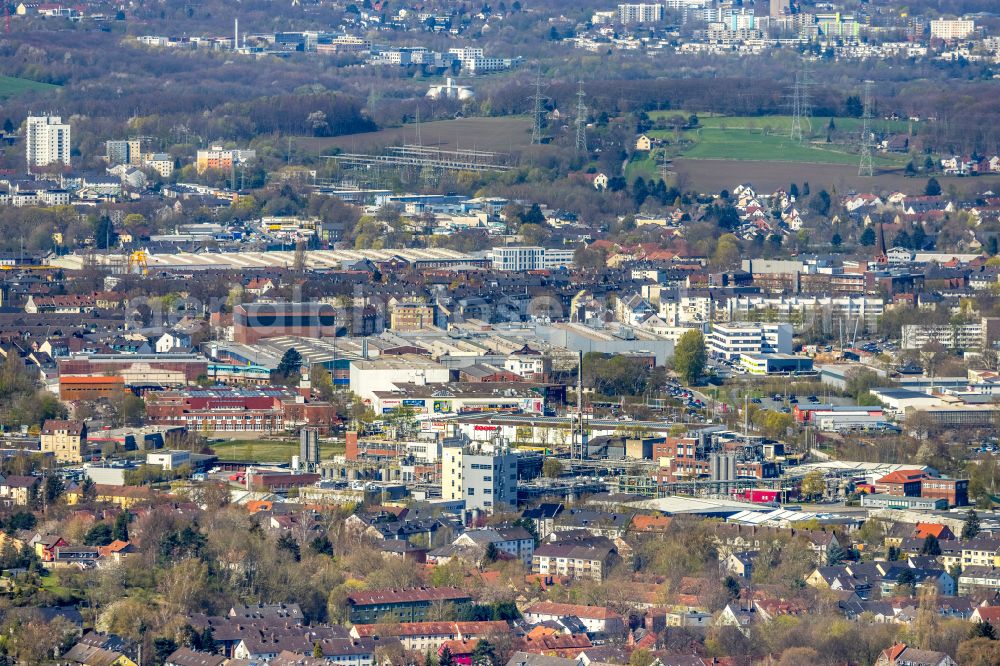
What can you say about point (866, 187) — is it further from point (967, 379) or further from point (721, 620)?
point (721, 620)

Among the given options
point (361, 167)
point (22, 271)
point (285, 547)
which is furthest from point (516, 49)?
point (285, 547)

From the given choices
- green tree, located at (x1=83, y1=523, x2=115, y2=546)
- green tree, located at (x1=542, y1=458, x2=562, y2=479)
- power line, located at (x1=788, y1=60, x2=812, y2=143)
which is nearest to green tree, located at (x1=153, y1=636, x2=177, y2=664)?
green tree, located at (x1=83, y1=523, x2=115, y2=546)

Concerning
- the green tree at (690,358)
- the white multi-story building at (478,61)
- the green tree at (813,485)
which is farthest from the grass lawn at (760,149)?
the green tree at (813,485)

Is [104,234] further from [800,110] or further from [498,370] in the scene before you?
[800,110]

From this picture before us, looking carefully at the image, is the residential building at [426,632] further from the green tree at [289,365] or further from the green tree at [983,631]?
the green tree at [289,365]

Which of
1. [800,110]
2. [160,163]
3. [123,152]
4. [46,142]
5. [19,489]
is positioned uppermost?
[800,110]

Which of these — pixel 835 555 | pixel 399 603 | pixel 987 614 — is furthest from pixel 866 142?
pixel 399 603
